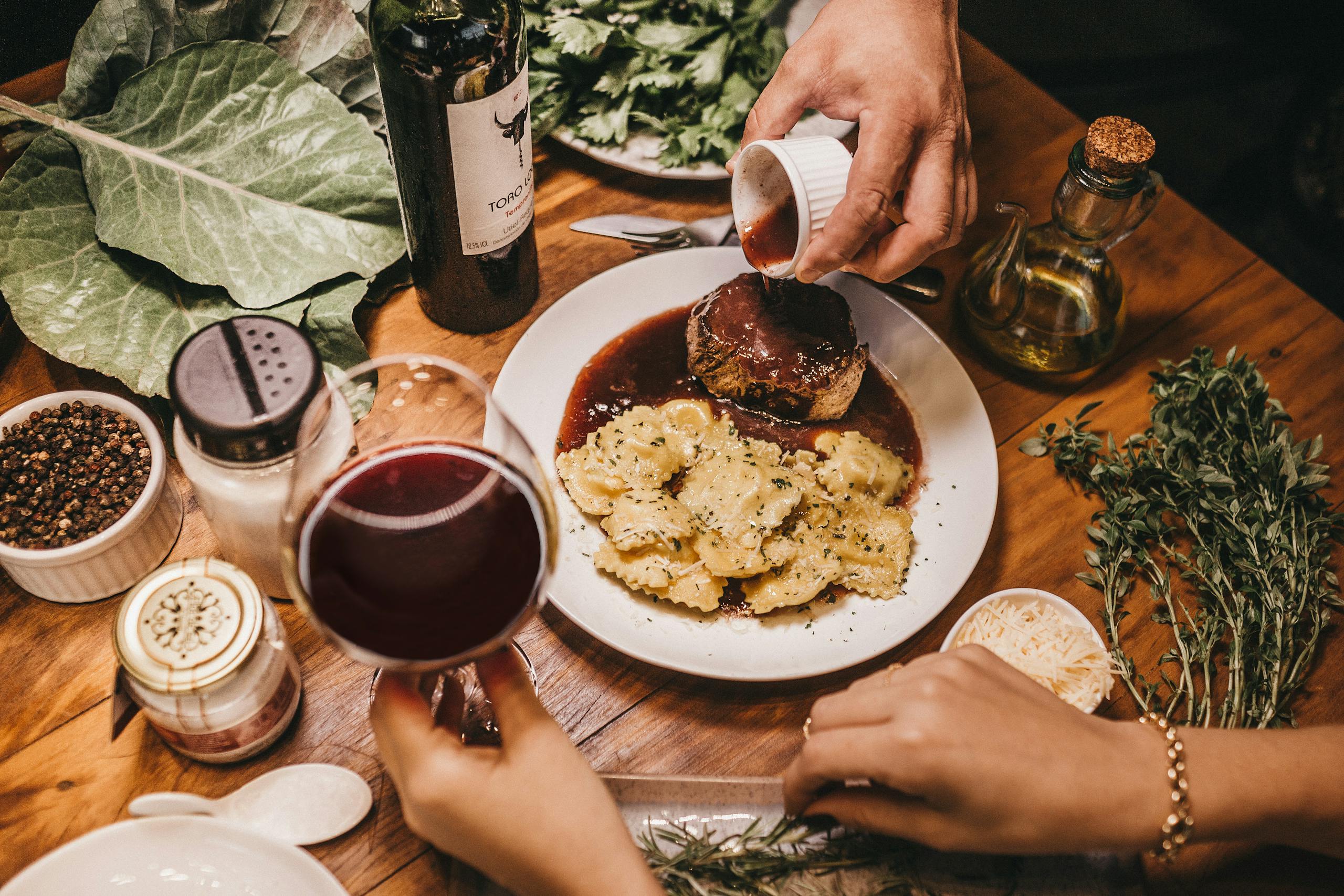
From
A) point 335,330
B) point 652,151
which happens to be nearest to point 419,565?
point 335,330

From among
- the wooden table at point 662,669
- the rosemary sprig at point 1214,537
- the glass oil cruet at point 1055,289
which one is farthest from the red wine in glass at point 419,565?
the glass oil cruet at point 1055,289

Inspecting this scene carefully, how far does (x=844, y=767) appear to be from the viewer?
135cm

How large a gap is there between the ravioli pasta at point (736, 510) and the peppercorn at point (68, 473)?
0.90 meters

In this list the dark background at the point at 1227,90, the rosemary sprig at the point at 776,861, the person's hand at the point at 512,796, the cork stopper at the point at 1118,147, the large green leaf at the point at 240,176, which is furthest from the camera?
the dark background at the point at 1227,90

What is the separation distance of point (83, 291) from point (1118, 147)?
2.35 metres

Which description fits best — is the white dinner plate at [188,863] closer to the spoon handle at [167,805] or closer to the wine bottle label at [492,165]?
the spoon handle at [167,805]

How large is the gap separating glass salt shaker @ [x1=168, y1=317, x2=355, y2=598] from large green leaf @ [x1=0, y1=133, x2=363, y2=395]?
468 millimetres

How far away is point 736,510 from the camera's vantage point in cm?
199

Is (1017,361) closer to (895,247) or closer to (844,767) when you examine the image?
(895,247)

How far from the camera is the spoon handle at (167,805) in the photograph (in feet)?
4.53

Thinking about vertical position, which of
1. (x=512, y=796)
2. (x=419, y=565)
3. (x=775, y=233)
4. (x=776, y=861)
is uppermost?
(x=419, y=565)

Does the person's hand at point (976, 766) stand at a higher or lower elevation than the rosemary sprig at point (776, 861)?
higher

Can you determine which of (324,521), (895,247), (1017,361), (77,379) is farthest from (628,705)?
(77,379)

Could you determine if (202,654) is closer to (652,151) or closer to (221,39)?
(221,39)
